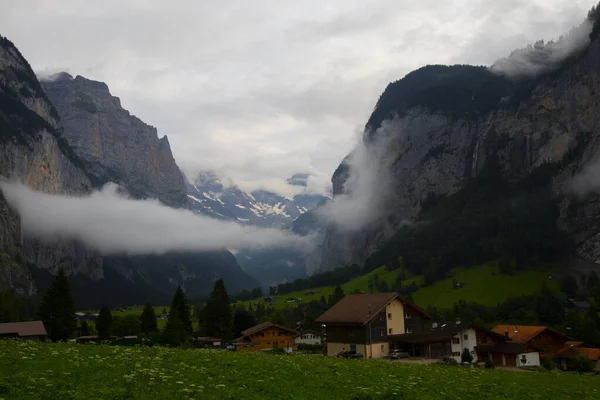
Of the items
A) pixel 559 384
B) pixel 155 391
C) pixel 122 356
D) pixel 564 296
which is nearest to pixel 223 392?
pixel 155 391

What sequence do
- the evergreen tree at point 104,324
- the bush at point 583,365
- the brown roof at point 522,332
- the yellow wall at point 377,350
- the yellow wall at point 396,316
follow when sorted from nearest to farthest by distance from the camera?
the bush at point 583,365, the yellow wall at point 377,350, the yellow wall at point 396,316, the brown roof at point 522,332, the evergreen tree at point 104,324

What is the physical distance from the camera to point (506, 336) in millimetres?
82500

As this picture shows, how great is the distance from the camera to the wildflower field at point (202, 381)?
52.7 feet

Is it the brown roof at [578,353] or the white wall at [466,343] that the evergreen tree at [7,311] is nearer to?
the white wall at [466,343]

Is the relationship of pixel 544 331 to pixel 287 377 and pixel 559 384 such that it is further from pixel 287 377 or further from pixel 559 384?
pixel 287 377

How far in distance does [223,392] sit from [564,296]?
194 m

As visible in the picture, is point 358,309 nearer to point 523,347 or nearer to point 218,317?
point 523,347

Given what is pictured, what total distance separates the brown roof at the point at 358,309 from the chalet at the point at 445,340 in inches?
202

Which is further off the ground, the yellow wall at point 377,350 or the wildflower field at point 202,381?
the wildflower field at point 202,381

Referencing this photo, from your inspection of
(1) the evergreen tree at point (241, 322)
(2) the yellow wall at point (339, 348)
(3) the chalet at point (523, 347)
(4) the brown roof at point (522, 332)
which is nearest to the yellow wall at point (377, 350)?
(2) the yellow wall at point (339, 348)

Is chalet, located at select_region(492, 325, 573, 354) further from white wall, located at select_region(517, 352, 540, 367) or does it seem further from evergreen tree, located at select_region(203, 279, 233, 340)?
evergreen tree, located at select_region(203, 279, 233, 340)

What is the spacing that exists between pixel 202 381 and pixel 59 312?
86809mm

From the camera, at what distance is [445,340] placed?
2869 inches

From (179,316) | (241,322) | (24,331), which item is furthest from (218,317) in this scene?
(24,331)
